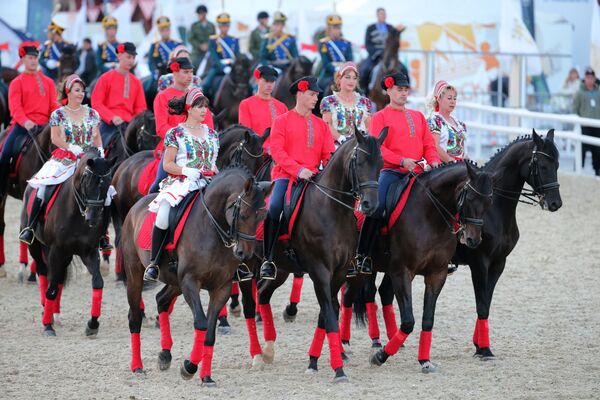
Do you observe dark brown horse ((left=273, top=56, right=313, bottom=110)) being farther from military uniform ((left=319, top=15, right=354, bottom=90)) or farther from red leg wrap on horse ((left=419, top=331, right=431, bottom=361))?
red leg wrap on horse ((left=419, top=331, right=431, bottom=361))

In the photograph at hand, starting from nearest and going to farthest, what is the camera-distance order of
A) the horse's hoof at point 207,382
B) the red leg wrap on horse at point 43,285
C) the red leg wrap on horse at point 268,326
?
the horse's hoof at point 207,382 < the red leg wrap on horse at point 268,326 < the red leg wrap on horse at point 43,285

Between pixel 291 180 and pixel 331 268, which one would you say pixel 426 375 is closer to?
pixel 331 268

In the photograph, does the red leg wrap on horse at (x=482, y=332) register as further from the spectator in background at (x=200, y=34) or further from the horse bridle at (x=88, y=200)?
the spectator in background at (x=200, y=34)

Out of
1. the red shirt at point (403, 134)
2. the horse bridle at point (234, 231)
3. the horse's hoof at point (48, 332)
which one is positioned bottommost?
the horse's hoof at point (48, 332)

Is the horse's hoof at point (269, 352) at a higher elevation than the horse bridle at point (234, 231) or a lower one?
lower

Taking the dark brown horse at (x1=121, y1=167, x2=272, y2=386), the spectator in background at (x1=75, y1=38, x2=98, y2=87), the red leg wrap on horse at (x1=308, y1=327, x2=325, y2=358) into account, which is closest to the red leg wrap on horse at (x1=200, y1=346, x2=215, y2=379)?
the dark brown horse at (x1=121, y1=167, x2=272, y2=386)

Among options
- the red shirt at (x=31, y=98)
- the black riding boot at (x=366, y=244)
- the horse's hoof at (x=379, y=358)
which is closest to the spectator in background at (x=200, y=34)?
the red shirt at (x=31, y=98)

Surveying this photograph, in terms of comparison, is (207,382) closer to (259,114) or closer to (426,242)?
(426,242)

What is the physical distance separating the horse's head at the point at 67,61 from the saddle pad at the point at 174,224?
40.4 ft

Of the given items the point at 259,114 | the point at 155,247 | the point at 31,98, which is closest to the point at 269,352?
the point at 155,247

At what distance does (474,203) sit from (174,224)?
266 centimetres

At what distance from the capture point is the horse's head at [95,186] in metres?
11.5

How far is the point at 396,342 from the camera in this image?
32.6 ft

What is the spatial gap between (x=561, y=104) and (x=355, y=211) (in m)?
17.4
